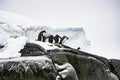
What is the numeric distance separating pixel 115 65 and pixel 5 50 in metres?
5.46

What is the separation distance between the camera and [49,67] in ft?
22.9

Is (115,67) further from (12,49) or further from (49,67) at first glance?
(49,67)

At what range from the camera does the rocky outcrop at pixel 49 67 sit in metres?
6.44

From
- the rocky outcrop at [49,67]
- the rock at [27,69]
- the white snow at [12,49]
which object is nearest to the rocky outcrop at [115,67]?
the rocky outcrop at [49,67]

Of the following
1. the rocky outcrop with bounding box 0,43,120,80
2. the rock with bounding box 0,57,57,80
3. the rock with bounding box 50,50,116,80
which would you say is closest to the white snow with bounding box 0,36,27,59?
the rocky outcrop with bounding box 0,43,120,80

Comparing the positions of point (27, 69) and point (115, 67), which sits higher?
point (27, 69)

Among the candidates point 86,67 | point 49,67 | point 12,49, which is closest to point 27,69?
point 49,67

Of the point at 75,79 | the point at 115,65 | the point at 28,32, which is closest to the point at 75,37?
the point at 28,32

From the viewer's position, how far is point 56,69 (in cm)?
738

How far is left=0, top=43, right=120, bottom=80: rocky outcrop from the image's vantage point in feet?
21.1

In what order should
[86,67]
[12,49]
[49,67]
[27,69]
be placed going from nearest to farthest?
[27,69]
[49,67]
[86,67]
[12,49]

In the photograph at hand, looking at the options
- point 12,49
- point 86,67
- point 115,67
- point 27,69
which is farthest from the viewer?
point 115,67

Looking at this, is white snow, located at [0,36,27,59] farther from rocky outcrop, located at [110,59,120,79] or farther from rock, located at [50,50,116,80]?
rocky outcrop, located at [110,59,120,79]

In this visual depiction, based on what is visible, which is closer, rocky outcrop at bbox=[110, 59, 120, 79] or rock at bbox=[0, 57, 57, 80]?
rock at bbox=[0, 57, 57, 80]
